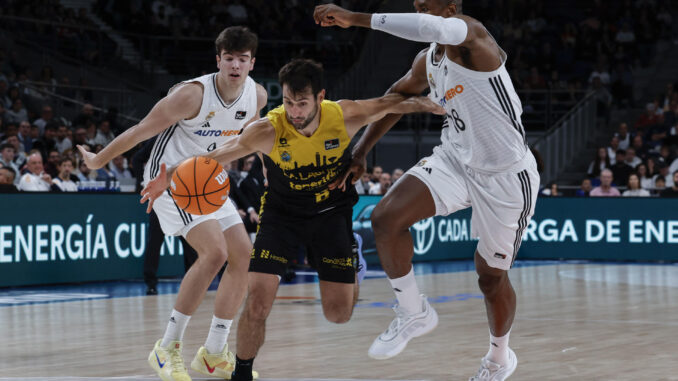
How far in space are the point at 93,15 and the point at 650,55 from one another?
1364 cm

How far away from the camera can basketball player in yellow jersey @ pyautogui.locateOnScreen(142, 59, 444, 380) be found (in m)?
5.82

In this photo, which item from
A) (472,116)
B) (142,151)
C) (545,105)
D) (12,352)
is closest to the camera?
(472,116)

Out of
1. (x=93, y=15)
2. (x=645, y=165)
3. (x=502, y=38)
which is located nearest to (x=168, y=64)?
(x=93, y=15)

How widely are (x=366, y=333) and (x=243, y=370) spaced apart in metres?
2.63

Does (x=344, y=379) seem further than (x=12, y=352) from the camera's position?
No

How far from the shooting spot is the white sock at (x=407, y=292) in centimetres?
609

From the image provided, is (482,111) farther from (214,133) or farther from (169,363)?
(169,363)

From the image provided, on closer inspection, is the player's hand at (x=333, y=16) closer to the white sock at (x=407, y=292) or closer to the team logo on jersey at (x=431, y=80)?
the team logo on jersey at (x=431, y=80)

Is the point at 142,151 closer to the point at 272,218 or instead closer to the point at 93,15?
the point at 272,218

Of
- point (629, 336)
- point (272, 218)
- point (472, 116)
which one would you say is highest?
point (472, 116)

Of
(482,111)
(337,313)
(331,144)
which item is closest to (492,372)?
(337,313)

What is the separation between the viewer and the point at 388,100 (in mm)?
6082

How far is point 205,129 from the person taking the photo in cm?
686

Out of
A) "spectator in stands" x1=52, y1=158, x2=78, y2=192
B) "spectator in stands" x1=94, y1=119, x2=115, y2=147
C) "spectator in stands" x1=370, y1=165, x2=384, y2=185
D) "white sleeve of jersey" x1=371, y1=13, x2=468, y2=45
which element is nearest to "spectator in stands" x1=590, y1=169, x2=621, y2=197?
"spectator in stands" x1=370, y1=165, x2=384, y2=185
